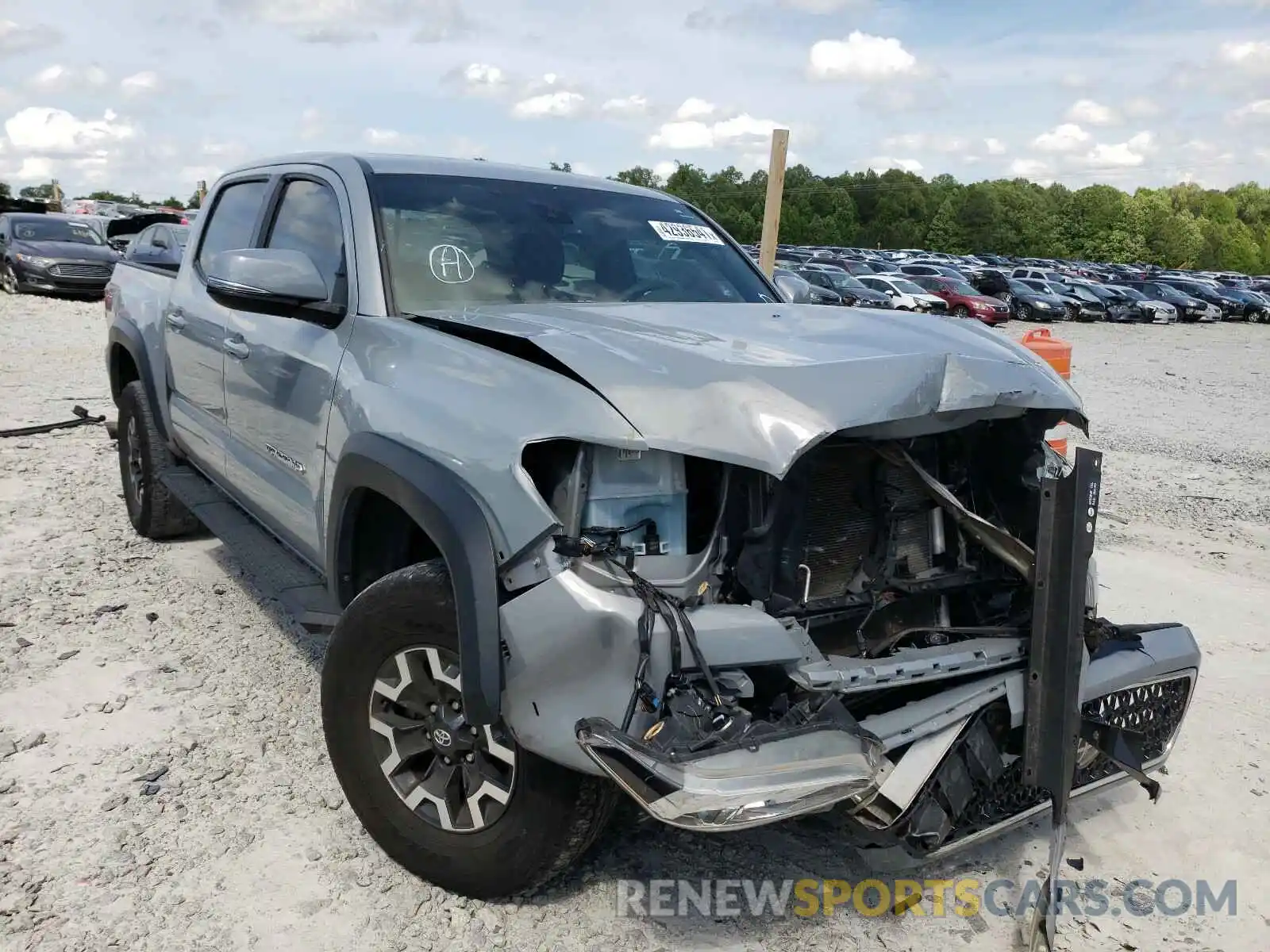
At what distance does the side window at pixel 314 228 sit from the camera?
3.39 m

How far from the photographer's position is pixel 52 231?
64.7 ft

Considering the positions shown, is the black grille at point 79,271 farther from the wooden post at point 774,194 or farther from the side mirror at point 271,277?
the side mirror at point 271,277

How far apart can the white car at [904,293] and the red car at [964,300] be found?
0.46m

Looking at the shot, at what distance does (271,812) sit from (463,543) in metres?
1.39

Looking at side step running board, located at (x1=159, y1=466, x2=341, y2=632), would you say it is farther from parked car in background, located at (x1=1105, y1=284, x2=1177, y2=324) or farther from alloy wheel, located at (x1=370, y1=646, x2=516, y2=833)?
parked car in background, located at (x1=1105, y1=284, x2=1177, y2=324)

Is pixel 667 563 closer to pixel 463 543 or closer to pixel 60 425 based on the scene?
pixel 463 543

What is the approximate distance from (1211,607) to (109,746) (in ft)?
16.4

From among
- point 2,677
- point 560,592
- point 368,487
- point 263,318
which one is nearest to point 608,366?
point 560,592

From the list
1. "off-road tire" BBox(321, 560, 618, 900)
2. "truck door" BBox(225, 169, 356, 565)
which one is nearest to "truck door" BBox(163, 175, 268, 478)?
"truck door" BBox(225, 169, 356, 565)

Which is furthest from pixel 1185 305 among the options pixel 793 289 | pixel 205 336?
pixel 205 336

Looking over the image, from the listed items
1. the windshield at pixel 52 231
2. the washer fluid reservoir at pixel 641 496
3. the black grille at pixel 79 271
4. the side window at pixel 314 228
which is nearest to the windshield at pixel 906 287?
the black grille at pixel 79 271

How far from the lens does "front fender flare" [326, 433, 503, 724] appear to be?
7.45 ft

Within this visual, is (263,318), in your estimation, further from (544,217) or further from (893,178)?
(893,178)

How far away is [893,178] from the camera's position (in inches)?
4126
